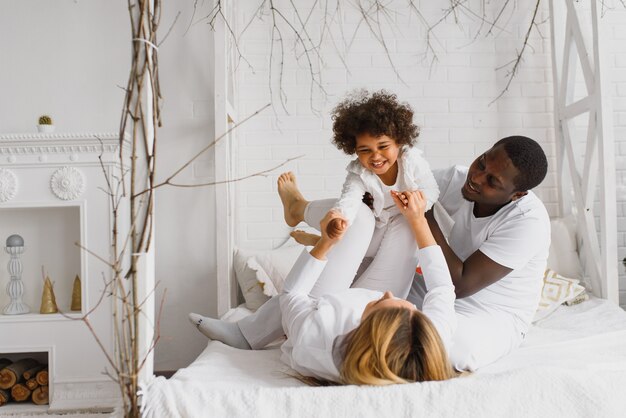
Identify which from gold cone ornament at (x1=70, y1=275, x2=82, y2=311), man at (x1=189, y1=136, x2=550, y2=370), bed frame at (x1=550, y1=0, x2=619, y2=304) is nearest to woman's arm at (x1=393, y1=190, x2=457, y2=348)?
man at (x1=189, y1=136, x2=550, y2=370)

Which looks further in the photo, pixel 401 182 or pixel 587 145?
pixel 587 145

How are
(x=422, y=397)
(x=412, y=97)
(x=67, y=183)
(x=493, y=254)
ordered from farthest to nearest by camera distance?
(x=412, y=97) < (x=67, y=183) < (x=493, y=254) < (x=422, y=397)

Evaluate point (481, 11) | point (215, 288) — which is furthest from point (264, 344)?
point (481, 11)

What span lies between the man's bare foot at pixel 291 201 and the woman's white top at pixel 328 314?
0.59 m

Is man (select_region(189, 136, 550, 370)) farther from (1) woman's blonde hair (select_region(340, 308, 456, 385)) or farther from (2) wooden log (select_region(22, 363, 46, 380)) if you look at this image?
(2) wooden log (select_region(22, 363, 46, 380))

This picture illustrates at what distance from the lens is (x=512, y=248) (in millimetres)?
1957

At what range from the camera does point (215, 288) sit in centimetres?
321

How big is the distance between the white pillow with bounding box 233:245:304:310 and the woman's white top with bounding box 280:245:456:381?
99 centimetres

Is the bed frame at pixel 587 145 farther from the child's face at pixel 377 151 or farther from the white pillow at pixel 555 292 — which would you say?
the child's face at pixel 377 151

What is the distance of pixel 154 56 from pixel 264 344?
1167 mm

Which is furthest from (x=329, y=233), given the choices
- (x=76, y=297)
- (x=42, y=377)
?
(x=42, y=377)

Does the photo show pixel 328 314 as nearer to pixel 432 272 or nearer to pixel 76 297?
pixel 432 272

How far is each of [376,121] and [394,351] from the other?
96 centimetres

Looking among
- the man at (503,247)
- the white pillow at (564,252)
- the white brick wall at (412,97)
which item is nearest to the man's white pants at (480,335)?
the man at (503,247)
